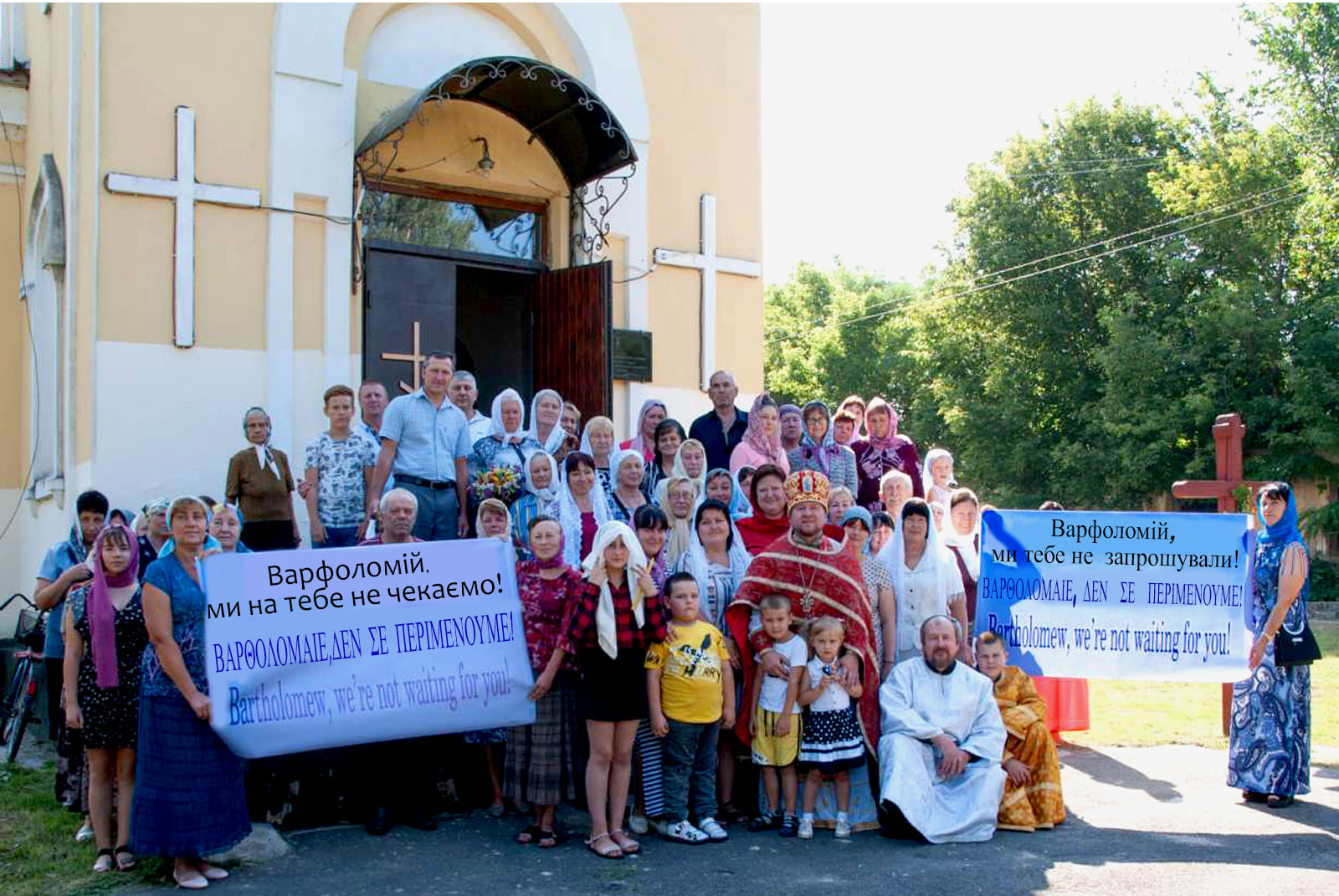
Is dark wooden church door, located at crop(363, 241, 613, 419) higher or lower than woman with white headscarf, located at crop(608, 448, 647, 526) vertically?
higher

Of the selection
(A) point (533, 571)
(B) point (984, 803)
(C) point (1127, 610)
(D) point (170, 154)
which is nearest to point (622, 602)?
(A) point (533, 571)

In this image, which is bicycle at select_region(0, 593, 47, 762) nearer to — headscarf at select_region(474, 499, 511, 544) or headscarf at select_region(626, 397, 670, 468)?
headscarf at select_region(474, 499, 511, 544)

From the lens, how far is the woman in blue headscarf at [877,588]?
751cm

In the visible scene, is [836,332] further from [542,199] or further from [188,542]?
[188,542]

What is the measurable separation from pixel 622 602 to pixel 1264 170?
26963 mm

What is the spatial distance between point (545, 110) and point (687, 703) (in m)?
5.70

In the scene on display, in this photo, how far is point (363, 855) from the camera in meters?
6.38

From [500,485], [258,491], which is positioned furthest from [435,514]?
[258,491]

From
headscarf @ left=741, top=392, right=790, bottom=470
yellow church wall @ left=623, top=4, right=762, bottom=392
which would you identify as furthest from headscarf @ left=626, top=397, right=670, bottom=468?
yellow church wall @ left=623, top=4, right=762, bottom=392

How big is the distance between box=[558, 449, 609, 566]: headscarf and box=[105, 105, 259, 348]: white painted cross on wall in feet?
10.9

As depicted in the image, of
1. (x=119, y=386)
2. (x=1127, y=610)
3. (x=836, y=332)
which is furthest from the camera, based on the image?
(x=836, y=332)

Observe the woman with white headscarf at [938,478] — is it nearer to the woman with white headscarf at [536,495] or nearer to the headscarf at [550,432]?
the headscarf at [550,432]

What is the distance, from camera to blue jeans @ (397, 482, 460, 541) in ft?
26.1

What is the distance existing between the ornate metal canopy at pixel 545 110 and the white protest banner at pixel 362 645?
416 centimetres
